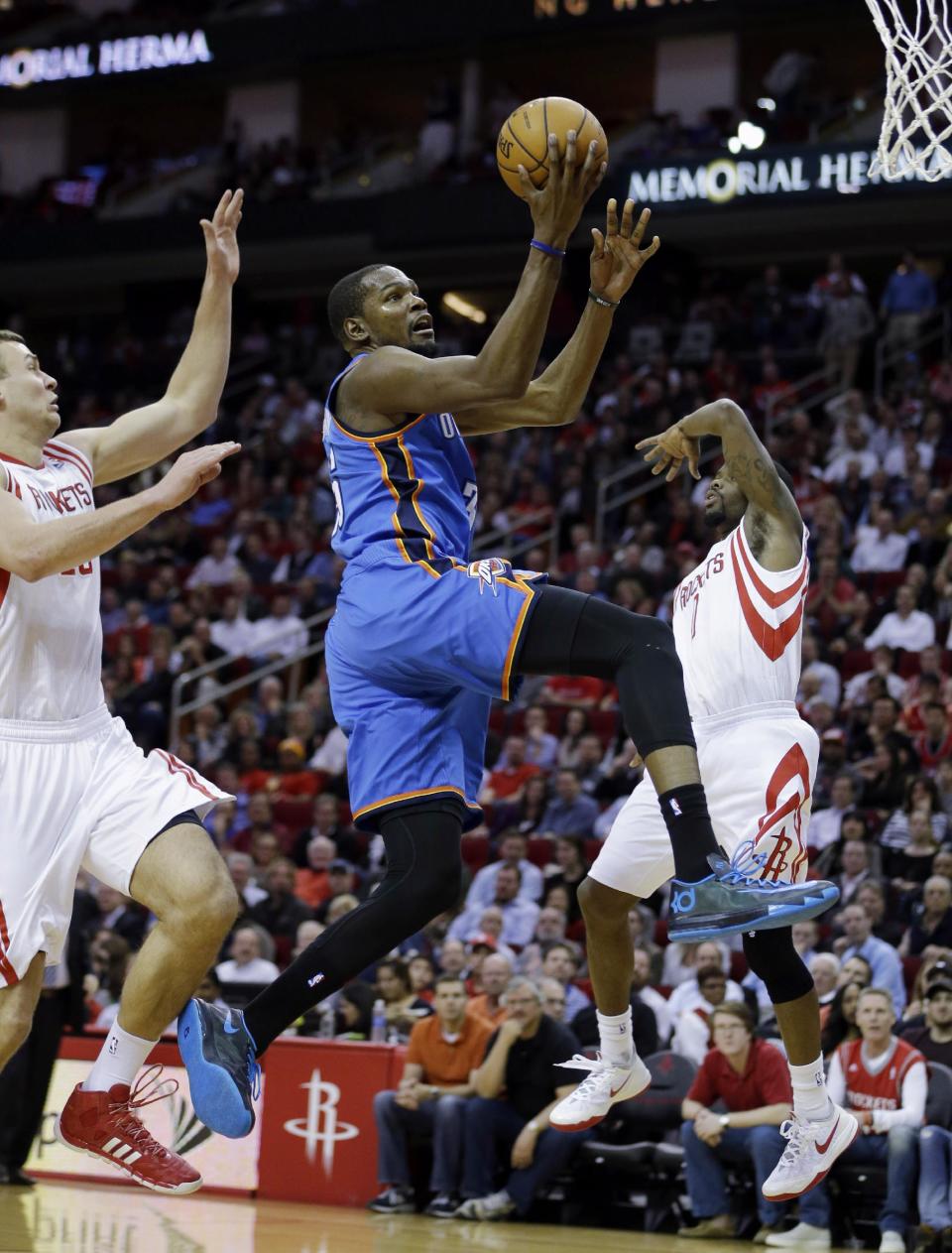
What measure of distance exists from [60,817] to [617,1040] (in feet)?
7.03

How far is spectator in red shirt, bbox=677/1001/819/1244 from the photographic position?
361 inches

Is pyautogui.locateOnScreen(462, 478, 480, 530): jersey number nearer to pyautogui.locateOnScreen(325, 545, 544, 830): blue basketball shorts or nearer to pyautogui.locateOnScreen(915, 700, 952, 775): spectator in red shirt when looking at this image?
pyautogui.locateOnScreen(325, 545, 544, 830): blue basketball shorts

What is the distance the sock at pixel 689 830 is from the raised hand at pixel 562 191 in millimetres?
1565

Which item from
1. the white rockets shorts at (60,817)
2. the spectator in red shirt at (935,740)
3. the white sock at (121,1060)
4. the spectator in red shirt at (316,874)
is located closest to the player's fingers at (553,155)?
the white rockets shorts at (60,817)

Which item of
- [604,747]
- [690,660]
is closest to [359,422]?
[690,660]

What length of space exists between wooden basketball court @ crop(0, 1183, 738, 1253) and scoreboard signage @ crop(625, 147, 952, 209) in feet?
40.0

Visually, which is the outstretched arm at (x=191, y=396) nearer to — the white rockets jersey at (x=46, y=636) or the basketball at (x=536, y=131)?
the white rockets jersey at (x=46, y=636)

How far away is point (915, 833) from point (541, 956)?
99.8 inches

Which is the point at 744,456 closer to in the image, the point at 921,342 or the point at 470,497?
the point at 470,497

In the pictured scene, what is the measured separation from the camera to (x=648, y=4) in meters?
21.4

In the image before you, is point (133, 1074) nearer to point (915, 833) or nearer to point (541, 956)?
point (541, 956)

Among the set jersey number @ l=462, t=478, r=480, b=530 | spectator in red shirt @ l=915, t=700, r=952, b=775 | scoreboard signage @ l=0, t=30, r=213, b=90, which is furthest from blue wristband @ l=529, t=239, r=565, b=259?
scoreboard signage @ l=0, t=30, r=213, b=90

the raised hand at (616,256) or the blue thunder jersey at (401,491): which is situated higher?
the raised hand at (616,256)

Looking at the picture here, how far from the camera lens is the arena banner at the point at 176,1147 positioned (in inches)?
416
